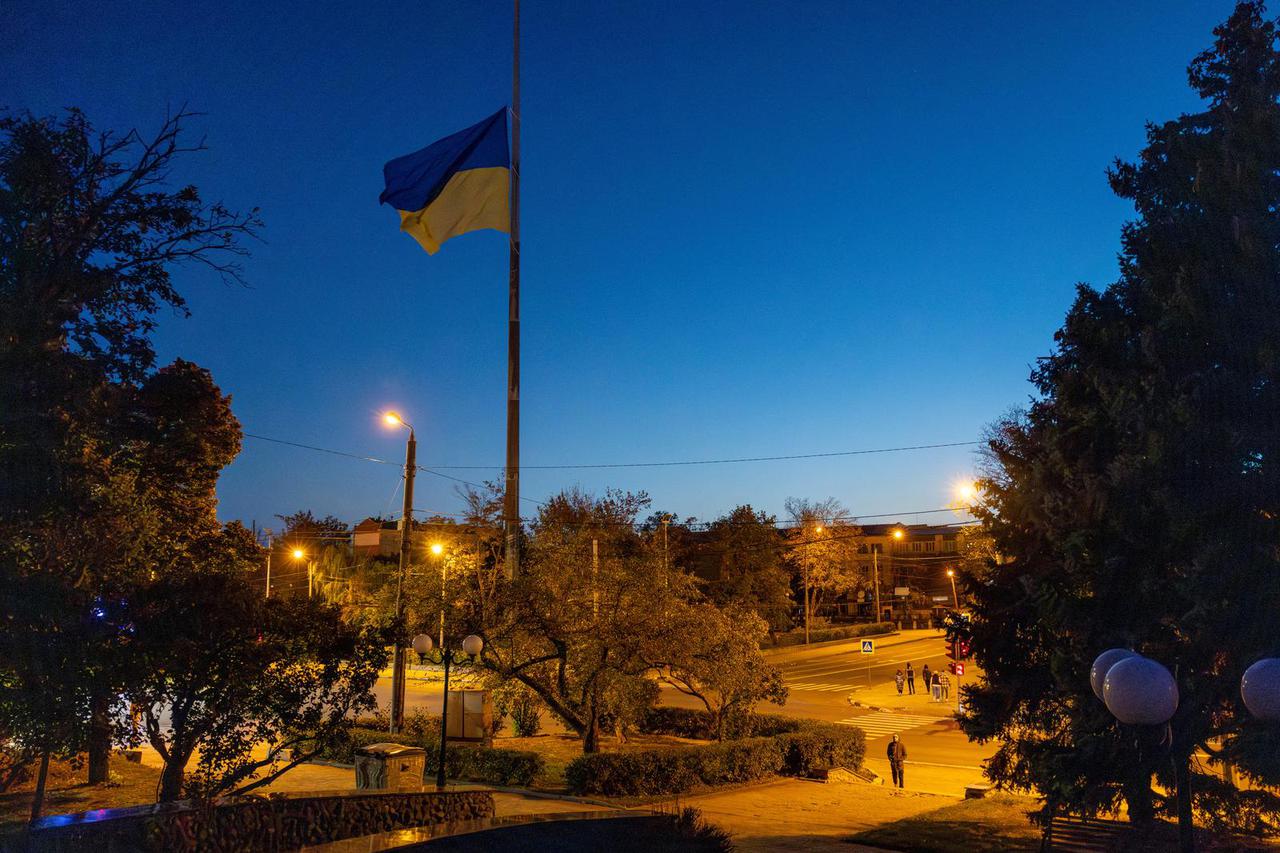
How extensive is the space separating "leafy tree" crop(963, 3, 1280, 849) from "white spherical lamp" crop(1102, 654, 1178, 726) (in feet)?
10.2

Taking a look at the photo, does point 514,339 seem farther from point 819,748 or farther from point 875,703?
point 875,703

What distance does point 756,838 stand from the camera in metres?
14.0

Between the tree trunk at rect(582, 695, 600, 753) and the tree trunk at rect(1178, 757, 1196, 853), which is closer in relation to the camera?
the tree trunk at rect(1178, 757, 1196, 853)

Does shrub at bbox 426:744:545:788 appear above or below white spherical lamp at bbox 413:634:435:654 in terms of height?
below

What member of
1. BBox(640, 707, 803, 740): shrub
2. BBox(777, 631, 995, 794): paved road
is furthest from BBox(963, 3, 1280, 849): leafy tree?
BBox(777, 631, 995, 794): paved road

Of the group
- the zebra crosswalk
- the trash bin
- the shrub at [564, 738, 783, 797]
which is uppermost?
the trash bin

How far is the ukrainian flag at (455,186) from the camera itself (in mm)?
23828

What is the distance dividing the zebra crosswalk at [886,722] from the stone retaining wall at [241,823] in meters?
25.7

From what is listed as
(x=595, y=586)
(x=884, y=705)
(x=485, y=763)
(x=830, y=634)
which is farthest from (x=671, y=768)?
(x=830, y=634)

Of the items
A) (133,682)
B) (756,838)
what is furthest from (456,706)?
(133,682)

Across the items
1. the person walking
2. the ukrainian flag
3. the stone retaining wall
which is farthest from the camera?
the ukrainian flag

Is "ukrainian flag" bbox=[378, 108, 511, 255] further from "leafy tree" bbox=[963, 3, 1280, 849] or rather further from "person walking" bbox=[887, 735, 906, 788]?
"person walking" bbox=[887, 735, 906, 788]

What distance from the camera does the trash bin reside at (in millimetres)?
14248

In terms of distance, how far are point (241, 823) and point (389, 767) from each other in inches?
225
